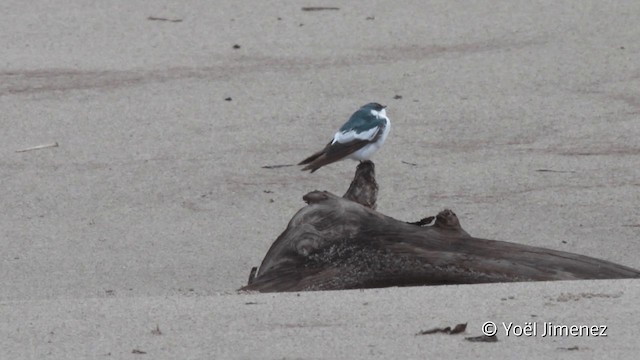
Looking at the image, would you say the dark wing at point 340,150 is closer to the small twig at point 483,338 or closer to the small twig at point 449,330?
the small twig at point 449,330

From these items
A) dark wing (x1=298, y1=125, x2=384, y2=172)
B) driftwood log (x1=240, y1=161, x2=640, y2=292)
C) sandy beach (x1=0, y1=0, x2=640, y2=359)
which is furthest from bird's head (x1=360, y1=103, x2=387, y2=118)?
driftwood log (x1=240, y1=161, x2=640, y2=292)

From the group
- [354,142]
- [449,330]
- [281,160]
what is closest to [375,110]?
[354,142]

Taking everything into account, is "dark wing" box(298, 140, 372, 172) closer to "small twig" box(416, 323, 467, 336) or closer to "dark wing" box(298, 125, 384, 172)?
"dark wing" box(298, 125, 384, 172)

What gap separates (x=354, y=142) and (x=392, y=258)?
108 centimetres

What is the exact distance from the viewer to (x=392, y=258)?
553 centimetres

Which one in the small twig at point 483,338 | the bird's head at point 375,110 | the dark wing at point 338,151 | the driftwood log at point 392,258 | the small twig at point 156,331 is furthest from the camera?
the bird's head at point 375,110

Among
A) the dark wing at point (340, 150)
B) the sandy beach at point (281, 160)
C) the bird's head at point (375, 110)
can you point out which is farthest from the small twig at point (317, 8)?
the dark wing at point (340, 150)

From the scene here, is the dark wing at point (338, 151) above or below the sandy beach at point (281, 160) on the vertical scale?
above

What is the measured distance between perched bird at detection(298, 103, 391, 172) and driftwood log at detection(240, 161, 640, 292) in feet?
2.48

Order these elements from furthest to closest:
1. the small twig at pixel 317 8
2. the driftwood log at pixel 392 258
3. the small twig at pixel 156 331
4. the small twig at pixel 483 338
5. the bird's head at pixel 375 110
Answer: the small twig at pixel 317 8 < the bird's head at pixel 375 110 < the driftwood log at pixel 392 258 < the small twig at pixel 156 331 < the small twig at pixel 483 338

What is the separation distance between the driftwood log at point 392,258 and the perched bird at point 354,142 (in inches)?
29.7

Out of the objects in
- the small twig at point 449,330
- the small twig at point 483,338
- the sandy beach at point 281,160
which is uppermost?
the small twig at point 483,338

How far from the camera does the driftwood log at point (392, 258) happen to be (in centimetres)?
549

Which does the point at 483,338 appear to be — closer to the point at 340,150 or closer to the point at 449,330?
the point at 449,330
